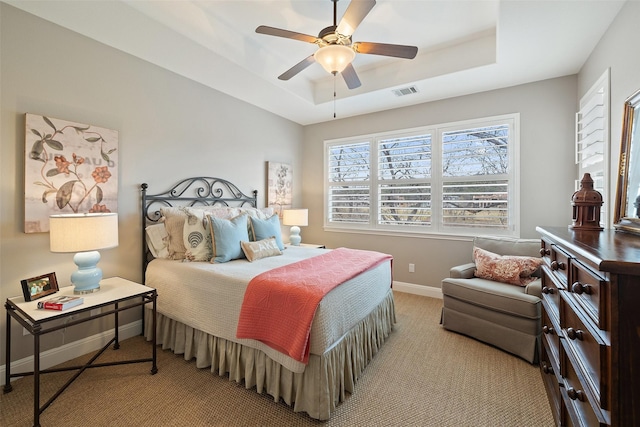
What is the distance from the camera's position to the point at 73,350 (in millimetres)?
2328

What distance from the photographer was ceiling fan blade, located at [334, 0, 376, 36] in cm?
172

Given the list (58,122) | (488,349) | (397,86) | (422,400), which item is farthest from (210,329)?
(397,86)

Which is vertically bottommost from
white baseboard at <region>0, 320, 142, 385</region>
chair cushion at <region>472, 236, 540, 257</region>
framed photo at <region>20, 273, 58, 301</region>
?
white baseboard at <region>0, 320, 142, 385</region>

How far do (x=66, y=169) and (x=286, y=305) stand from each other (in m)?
2.12

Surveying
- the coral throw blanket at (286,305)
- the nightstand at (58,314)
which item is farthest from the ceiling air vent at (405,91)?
the nightstand at (58,314)

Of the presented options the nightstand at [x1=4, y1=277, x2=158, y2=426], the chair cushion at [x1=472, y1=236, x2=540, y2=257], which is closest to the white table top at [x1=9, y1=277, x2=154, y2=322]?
the nightstand at [x1=4, y1=277, x2=158, y2=426]

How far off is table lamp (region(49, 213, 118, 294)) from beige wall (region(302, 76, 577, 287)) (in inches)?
127

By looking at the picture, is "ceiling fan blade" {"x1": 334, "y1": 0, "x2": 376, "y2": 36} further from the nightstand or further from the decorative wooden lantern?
the nightstand

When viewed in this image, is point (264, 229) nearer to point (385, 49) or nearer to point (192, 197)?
point (192, 197)

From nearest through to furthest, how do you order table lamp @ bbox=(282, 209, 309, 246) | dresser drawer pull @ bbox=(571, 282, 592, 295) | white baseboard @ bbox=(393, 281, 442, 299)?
dresser drawer pull @ bbox=(571, 282, 592, 295) < white baseboard @ bbox=(393, 281, 442, 299) < table lamp @ bbox=(282, 209, 309, 246)

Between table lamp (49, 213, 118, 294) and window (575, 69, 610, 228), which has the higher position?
window (575, 69, 610, 228)

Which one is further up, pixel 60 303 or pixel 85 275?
pixel 85 275

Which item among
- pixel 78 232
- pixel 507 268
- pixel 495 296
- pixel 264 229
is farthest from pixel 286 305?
pixel 507 268

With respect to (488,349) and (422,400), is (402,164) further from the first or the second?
(422,400)
